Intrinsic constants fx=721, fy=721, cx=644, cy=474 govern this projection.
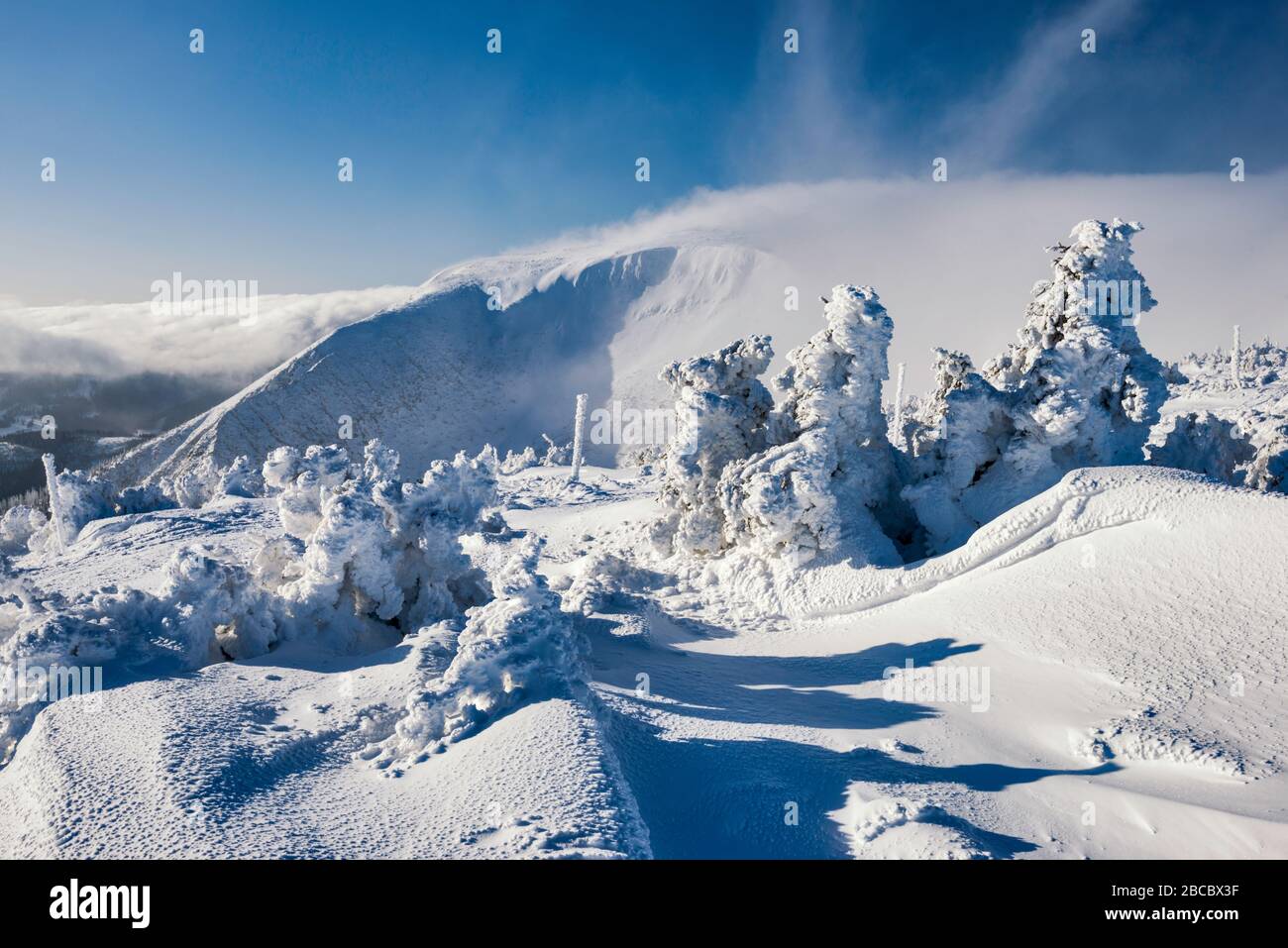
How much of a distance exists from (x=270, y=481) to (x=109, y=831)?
2028cm

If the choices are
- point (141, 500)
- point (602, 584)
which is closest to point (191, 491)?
point (141, 500)

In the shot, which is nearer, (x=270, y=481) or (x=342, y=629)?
(x=342, y=629)

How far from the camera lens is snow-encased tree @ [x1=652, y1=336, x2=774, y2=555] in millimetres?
21641

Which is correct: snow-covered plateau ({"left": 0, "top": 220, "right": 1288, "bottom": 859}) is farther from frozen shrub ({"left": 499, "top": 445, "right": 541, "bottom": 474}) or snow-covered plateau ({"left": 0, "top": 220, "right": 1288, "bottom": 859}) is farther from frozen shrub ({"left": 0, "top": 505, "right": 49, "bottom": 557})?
frozen shrub ({"left": 499, "top": 445, "right": 541, "bottom": 474})

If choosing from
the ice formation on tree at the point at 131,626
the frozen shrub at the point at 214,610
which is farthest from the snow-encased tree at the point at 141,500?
the frozen shrub at the point at 214,610

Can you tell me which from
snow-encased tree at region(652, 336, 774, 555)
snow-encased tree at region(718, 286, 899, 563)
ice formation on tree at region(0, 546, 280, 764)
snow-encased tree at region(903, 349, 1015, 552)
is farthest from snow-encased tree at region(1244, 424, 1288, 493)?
ice formation on tree at region(0, 546, 280, 764)

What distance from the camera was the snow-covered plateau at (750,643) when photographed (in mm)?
7680

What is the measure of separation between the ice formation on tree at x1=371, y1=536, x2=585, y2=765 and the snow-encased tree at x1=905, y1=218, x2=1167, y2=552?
12.7m

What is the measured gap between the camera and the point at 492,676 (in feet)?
31.2

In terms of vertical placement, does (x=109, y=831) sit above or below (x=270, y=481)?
below

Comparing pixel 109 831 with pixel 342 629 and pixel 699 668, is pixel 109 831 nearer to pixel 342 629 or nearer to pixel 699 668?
pixel 342 629
